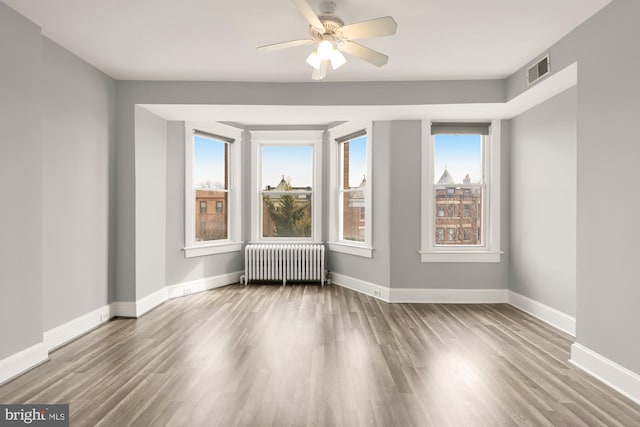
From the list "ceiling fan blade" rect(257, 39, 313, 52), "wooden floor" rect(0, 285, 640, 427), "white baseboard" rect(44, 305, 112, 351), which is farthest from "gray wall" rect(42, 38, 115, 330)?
"ceiling fan blade" rect(257, 39, 313, 52)

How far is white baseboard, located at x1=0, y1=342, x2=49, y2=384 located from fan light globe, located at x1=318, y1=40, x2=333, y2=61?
10.8 feet

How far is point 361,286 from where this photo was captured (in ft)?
16.9

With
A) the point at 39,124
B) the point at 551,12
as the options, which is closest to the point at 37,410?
the point at 39,124

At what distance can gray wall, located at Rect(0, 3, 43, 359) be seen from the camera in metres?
2.52

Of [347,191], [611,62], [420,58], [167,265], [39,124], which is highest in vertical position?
[420,58]

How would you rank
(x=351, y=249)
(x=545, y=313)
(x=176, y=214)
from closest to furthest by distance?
1. (x=545, y=313)
2. (x=176, y=214)
3. (x=351, y=249)

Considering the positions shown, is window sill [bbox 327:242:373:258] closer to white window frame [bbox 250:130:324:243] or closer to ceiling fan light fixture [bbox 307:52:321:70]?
white window frame [bbox 250:130:324:243]

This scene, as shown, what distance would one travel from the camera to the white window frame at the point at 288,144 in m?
5.82

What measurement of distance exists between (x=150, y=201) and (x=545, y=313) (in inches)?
194

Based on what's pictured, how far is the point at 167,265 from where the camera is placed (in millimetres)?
4766

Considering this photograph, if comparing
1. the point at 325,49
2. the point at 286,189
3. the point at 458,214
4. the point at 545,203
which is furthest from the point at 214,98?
the point at 545,203

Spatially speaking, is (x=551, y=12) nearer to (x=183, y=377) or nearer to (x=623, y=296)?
(x=623, y=296)

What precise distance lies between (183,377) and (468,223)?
13.1ft

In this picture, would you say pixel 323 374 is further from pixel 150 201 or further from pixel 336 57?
pixel 150 201
